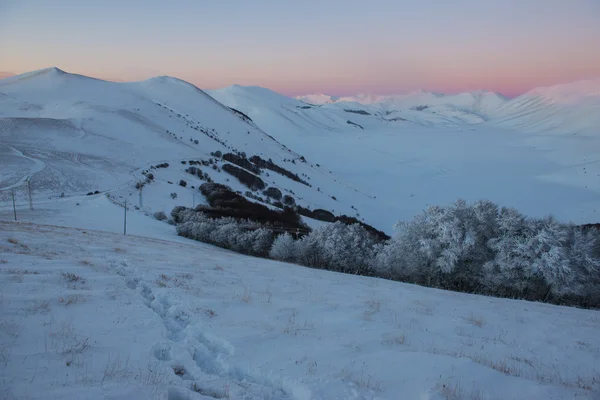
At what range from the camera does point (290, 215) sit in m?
38.2

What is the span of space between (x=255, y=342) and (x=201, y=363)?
105 centimetres

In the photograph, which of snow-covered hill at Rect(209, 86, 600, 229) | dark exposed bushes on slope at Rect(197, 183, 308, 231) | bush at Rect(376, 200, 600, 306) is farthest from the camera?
snow-covered hill at Rect(209, 86, 600, 229)

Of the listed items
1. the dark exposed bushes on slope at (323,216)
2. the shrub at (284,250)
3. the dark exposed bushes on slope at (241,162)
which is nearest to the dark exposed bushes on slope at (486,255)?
the shrub at (284,250)

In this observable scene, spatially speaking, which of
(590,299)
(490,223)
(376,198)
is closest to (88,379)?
(490,223)

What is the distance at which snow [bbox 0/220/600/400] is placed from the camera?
4938mm

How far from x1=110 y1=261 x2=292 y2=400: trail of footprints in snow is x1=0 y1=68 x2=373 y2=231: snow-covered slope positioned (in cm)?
3067

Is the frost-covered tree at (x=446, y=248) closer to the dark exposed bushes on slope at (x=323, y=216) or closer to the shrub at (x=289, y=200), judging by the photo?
the dark exposed bushes on slope at (x=323, y=216)

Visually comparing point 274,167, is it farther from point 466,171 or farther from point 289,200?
point 466,171

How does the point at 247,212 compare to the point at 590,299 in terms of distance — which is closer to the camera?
the point at 590,299

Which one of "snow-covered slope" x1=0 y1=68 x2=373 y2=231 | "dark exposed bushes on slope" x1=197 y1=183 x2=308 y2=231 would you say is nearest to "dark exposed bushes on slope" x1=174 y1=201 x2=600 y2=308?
"dark exposed bushes on slope" x1=197 y1=183 x2=308 y2=231

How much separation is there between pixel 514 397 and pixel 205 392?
428cm

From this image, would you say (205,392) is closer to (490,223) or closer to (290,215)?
(490,223)

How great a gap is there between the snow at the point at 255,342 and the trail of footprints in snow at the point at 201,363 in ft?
0.07

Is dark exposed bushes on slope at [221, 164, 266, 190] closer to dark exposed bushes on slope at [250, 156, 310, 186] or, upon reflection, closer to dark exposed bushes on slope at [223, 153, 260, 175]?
dark exposed bushes on slope at [223, 153, 260, 175]
